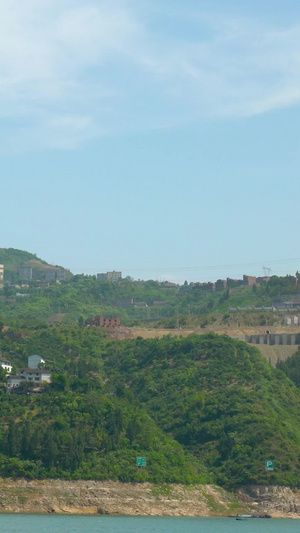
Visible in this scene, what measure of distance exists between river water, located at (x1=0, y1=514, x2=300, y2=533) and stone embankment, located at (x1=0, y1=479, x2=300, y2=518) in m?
1.55

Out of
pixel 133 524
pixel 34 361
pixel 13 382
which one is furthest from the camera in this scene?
pixel 34 361

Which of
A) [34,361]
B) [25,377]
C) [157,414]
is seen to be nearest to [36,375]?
[25,377]

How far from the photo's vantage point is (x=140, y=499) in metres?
122

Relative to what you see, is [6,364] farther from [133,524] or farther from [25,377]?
[133,524]

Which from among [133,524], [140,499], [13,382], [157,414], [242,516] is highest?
[13,382]

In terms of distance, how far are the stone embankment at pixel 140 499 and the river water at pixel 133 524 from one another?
61.1 inches

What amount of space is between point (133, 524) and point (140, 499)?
9.47 meters

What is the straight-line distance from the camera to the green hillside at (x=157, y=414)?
402 ft

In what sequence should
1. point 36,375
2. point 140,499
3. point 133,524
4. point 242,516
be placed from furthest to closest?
point 36,375 → point 242,516 → point 140,499 → point 133,524

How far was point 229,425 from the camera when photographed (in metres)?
140

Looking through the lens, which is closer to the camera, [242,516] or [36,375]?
[242,516]

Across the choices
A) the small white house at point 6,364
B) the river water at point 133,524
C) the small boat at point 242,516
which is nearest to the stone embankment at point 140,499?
the river water at point 133,524

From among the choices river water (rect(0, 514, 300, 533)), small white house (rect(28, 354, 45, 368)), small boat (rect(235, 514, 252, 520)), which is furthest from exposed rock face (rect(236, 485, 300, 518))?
small white house (rect(28, 354, 45, 368))

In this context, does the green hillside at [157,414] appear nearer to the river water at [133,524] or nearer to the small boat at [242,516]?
the river water at [133,524]
